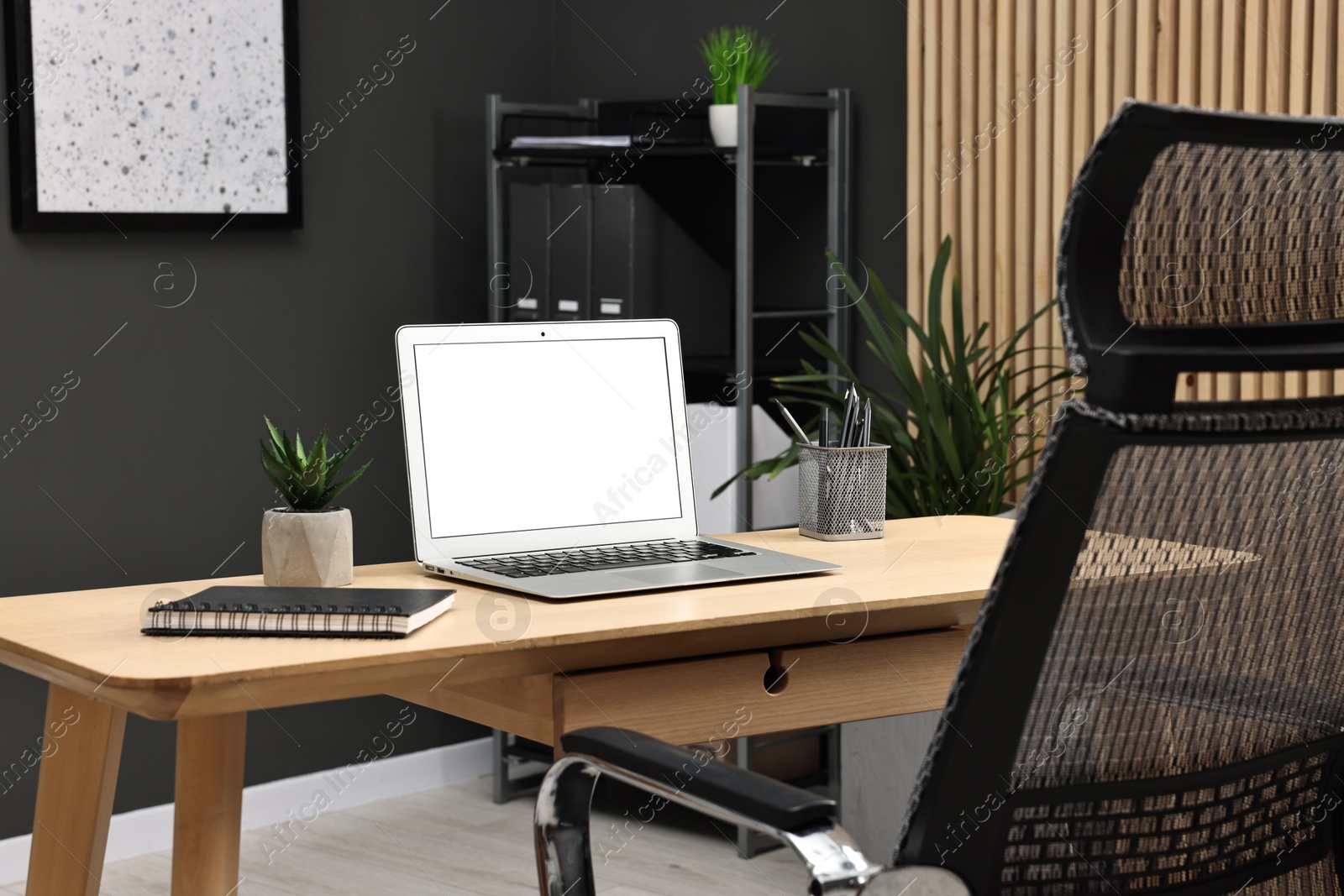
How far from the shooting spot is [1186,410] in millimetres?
993

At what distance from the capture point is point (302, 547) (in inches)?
71.8

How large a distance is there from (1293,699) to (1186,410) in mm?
309

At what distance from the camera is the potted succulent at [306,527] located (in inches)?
71.8

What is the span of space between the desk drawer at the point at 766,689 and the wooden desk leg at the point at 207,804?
571 mm

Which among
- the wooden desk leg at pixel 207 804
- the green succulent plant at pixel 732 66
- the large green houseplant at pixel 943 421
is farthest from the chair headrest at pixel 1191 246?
the green succulent plant at pixel 732 66

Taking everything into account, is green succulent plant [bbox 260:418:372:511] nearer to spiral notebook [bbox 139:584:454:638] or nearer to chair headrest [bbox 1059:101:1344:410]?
spiral notebook [bbox 139:584:454:638]

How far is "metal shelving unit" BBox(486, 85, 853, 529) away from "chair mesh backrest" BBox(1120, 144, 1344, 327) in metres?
2.41

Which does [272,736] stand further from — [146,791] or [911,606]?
[911,606]

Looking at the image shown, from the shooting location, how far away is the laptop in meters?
1.97

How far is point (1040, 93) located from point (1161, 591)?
2411 millimetres

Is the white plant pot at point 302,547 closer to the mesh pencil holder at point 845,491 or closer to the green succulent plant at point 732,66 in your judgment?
the mesh pencil holder at point 845,491

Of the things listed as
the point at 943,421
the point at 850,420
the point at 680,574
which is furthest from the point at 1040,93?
the point at 680,574

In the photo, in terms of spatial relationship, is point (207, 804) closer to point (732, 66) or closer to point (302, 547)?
point (302, 547)

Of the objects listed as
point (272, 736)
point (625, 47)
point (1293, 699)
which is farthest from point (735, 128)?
point (1293, 699)
